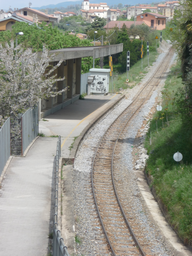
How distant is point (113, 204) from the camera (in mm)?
12820

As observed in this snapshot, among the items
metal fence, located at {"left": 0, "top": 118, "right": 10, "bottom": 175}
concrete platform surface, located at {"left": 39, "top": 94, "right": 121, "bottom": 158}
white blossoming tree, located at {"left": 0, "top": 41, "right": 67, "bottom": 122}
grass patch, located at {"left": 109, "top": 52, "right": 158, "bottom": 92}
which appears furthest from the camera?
grass patch, located at {"left": 109, "top": 52, "right": 158, "bottom": 92}

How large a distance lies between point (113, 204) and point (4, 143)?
15.4 ft

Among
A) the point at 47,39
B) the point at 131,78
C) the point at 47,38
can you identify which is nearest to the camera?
the point at 47,38

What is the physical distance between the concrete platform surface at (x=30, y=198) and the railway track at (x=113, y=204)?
1.80m

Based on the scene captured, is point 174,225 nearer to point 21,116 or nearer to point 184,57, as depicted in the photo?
point 21,116

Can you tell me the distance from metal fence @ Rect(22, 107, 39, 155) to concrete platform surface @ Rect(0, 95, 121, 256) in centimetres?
37

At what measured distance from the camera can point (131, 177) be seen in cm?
1591

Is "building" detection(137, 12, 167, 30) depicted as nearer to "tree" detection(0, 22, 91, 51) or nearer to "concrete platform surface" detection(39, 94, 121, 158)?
"tree" detection(0, 22, 91, 51)

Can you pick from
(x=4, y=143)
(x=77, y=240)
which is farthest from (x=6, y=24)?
(x=77, y=240)

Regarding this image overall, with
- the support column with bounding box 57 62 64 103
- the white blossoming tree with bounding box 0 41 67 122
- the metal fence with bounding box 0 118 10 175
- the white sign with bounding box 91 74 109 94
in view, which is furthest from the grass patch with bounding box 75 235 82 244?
the white sign with bounding box 91 74 109 94

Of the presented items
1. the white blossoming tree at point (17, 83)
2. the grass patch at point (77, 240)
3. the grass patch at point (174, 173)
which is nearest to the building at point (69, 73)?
the white blossoming tree at point (17, 83)

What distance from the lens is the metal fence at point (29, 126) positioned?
52.0 ft

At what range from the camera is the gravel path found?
10070mm

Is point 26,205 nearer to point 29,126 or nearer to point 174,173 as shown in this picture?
point 174,173
